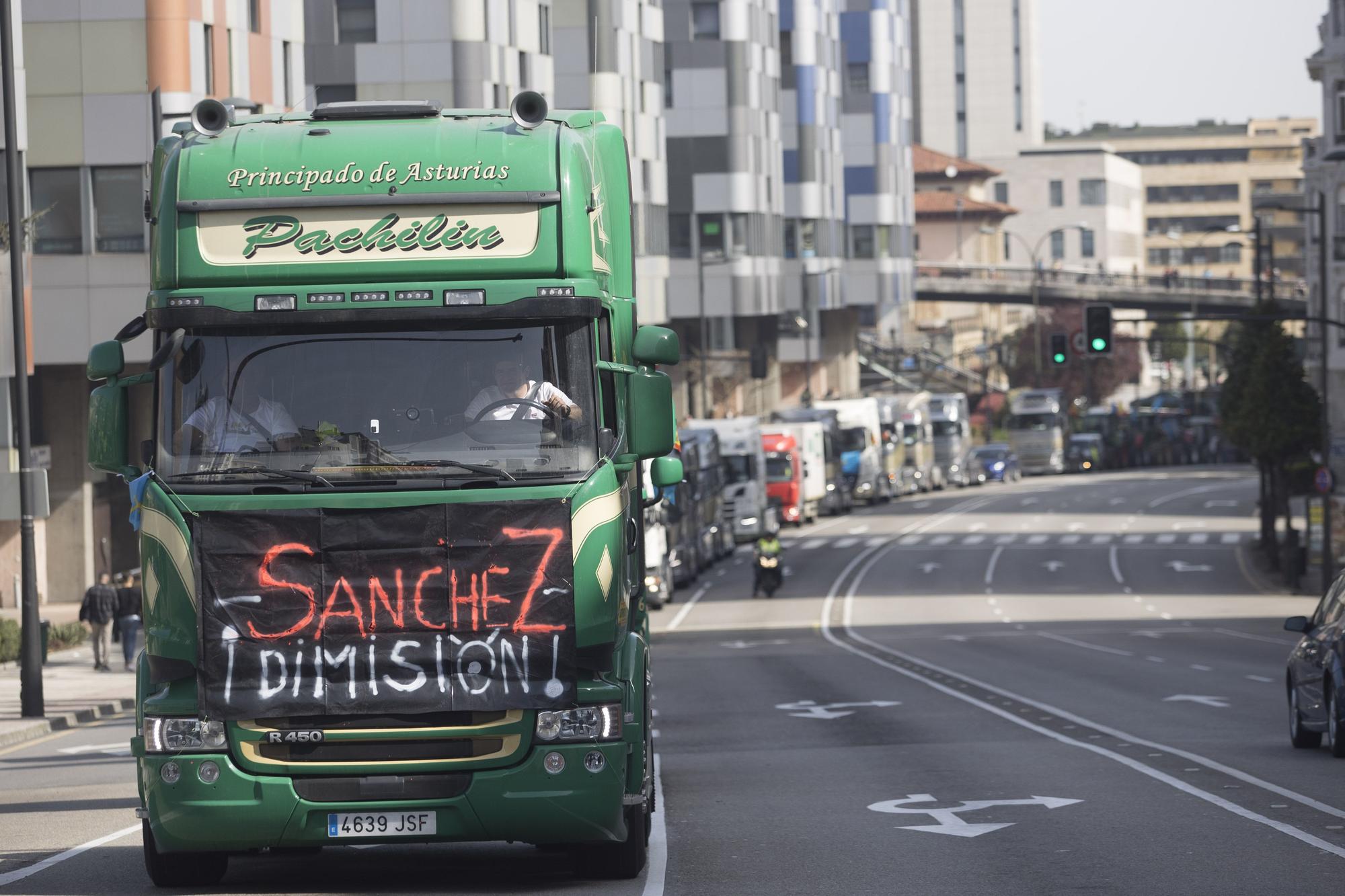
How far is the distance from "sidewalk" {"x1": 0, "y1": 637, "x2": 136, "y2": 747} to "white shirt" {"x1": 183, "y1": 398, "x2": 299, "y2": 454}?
15.2m

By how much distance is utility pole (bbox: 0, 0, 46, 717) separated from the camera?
27.0 meters

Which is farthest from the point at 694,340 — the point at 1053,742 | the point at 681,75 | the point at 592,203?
the point at 592,203

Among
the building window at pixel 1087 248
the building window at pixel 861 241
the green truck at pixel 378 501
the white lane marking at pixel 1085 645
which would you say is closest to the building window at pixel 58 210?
the white lane marking at pixel 1085 645

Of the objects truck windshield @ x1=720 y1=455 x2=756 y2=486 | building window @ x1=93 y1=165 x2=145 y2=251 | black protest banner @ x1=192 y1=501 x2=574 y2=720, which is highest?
building window @ x1=93 y1=165 x2=145 y2=251

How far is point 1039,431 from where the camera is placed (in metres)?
109

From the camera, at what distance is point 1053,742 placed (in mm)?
20328

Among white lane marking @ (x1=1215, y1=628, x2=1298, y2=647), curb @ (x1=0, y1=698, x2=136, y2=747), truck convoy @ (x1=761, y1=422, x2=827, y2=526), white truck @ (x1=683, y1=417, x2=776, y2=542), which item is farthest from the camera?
truck convoy @ (x1=761, y1=422, x2=827, y2=526)

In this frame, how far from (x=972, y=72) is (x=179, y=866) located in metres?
181

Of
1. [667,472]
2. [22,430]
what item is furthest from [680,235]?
[667,472]

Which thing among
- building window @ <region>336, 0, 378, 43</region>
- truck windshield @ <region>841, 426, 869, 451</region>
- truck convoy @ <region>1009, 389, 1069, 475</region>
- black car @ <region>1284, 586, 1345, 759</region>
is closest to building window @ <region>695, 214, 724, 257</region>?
truck windshield @ <region>841, 426, 869, 451</region>

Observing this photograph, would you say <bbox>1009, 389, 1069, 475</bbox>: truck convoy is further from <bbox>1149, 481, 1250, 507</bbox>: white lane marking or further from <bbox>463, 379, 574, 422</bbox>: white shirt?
<bbox>463, 379, 574, 422</bbox>: white shirt

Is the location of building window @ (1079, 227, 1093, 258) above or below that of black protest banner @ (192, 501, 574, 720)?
above

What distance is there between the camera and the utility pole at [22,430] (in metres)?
27.0

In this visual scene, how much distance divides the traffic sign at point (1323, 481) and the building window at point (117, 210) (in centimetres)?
2918
